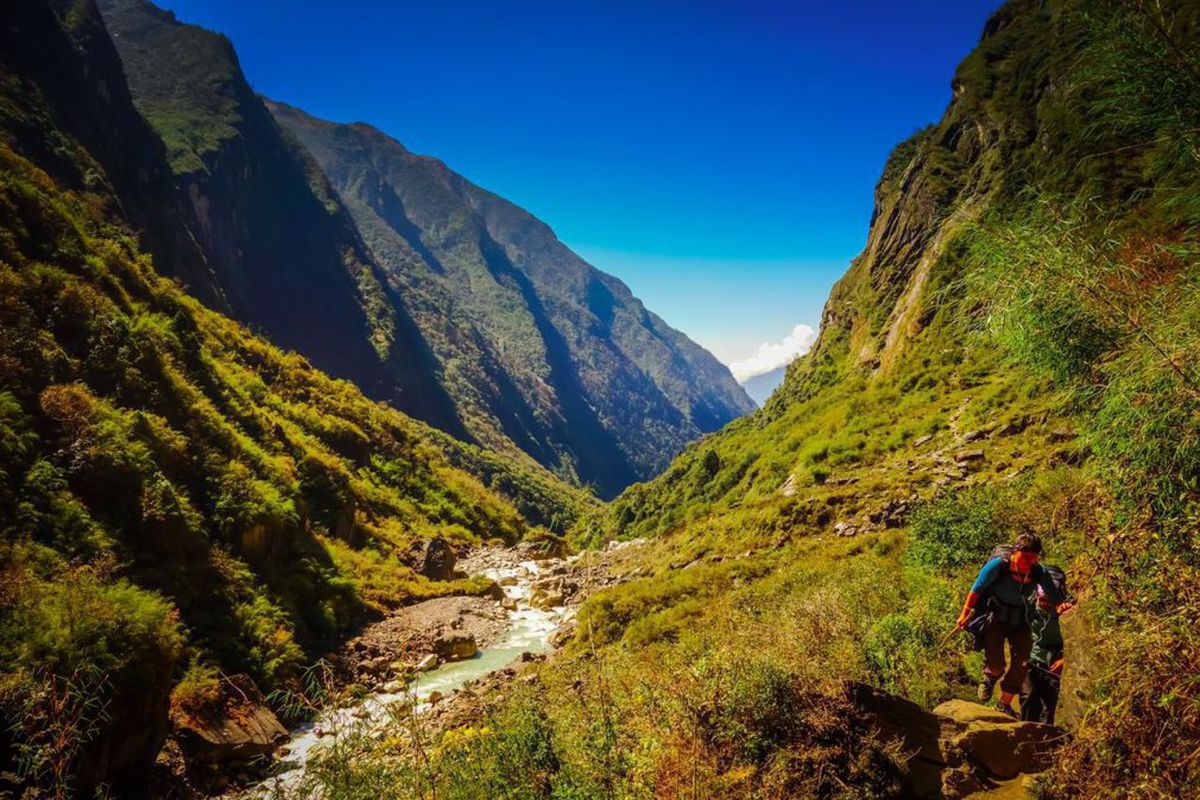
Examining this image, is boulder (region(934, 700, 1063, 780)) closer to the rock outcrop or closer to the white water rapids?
the rock outcrop

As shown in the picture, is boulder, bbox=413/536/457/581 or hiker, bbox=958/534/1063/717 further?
boulder, bbox=413/536/457/581

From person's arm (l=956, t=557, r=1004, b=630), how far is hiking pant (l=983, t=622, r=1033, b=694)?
22 cm

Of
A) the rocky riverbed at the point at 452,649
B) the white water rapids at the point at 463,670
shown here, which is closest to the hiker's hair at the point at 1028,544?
the rocky riverbed at the point at 452,649

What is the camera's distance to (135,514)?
13.1 m

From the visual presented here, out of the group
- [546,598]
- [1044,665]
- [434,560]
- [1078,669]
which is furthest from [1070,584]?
[434,560]

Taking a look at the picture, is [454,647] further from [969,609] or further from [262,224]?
[262,224]

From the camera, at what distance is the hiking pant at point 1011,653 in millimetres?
5352

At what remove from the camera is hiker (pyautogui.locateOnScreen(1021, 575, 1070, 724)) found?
16.3 ft

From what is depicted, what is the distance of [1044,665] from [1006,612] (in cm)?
60

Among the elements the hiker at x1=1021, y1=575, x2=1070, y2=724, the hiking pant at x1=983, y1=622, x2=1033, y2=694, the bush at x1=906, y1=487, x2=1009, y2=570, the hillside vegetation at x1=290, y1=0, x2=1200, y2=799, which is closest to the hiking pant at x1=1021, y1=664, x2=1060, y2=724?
the hiker at x1=1021, y1=575, x2=1070, y2=724

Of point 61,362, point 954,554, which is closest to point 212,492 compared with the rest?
point 61,362

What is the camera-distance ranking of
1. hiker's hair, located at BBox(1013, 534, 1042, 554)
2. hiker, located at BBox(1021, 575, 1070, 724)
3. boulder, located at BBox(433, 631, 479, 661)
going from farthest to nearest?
boulder, located at BBox(433, 631, 479, 661) → hiker's hair, located at BBox(1013, 534, 1042, 554) → hiker, located at BBox(1021, 575, 1070, 724)

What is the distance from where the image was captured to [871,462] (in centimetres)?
2547

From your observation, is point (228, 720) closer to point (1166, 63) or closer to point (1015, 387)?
point (1166, 63)
